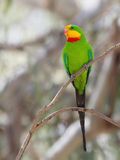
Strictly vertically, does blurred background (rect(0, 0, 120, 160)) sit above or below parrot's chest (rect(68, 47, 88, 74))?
below

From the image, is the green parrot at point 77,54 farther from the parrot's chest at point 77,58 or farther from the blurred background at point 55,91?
the blurred background at point 55,91

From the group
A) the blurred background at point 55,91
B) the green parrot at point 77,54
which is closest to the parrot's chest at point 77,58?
the green parrot at point 77,54

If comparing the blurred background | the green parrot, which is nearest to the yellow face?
the green parrot

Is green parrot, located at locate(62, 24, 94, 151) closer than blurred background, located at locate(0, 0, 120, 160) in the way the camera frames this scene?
Yes

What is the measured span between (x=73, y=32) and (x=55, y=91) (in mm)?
3179

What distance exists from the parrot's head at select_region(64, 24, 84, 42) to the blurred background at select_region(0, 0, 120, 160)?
7.09 feet

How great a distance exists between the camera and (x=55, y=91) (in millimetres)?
5789

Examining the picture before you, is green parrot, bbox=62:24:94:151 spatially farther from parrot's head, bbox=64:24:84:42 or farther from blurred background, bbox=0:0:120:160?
blurred background, bbox=0:0:120:160

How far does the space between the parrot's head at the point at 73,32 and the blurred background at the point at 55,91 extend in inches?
85.0

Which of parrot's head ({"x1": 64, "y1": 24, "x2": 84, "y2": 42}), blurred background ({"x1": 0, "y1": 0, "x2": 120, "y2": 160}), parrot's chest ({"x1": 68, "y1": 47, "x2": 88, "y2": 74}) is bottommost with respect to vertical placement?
blurred background ({"x1": 0, "y1": 0, "x2": 120, "y2": 160})

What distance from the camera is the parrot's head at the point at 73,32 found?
8.63ft

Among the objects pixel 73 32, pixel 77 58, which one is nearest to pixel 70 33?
pixel 73 32

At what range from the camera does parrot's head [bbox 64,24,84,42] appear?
8.63ft

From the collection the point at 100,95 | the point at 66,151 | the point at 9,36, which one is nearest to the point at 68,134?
the point at 66,151
